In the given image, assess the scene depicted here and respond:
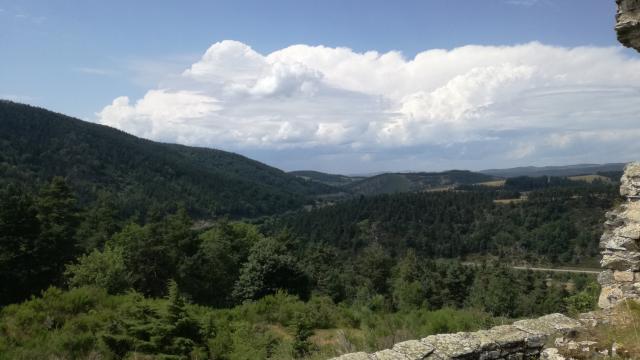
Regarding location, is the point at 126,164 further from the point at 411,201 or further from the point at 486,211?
the point at 486,211

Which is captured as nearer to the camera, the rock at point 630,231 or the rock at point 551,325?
the rock at point 551,325

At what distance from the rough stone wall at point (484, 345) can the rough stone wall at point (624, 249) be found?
1486 millimetres

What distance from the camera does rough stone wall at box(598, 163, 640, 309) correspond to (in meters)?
8.72

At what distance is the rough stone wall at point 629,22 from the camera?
901 centimetres

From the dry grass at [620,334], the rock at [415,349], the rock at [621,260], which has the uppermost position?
the rock at [621,260]

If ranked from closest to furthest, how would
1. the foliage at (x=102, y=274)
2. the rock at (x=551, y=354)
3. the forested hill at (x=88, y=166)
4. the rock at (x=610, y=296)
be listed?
the rock at (x=551, y=354), the rock at (x=610, y=296), the foliage at (x=102, y=274), the forested hill at (x=88, y=166)

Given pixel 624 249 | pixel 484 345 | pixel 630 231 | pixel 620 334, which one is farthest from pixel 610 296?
pixel 484 345

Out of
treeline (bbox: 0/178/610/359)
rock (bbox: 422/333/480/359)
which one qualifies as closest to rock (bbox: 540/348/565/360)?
rock (bbox: 422/333/480/359)

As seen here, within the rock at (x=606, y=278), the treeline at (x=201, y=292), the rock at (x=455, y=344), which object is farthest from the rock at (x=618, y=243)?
the treeline at (x=201, y=292)

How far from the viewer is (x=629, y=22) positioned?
357 inches

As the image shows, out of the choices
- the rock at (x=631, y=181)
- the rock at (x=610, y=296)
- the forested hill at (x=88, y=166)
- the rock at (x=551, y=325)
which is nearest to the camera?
the rock at (x=551, y=325)

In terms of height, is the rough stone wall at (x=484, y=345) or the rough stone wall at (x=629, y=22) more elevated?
the rough stone wall at (x=629, y=22)

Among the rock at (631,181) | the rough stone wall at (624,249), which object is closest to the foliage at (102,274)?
the rough stone wall at (624,249)

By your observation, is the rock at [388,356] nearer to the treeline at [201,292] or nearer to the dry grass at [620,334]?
the dry grass at [620,334]
